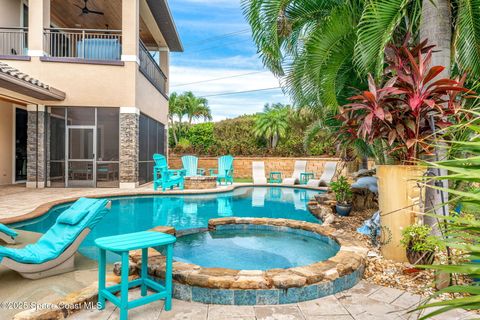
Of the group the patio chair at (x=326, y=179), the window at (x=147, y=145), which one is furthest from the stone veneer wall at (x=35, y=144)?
the patio chair at (x=326, y=179)

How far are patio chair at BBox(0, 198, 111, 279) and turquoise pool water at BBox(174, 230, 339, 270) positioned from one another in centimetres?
130

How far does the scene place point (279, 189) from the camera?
43.2 feet

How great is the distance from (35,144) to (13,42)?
391cm

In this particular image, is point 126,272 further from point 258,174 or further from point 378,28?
point 258,174

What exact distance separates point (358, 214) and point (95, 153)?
28.7 feet

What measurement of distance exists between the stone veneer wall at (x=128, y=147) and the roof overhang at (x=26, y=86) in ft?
6.93

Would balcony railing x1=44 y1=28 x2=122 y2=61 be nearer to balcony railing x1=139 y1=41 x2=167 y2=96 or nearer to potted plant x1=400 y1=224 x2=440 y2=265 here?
balcony railing x1=139 y1=41 x2=167 y2=96

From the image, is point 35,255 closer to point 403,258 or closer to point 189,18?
point 403,258

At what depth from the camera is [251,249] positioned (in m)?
5.05

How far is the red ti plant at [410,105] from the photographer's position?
3.43 metres

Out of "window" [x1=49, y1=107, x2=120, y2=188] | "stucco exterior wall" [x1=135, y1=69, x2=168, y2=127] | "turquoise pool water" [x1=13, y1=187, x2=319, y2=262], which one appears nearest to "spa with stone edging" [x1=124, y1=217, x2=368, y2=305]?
"turquoise pool water" [x1=13, y1=187, x2=319, y2=262]

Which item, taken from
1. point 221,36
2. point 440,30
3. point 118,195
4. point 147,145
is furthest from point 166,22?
point 221,36

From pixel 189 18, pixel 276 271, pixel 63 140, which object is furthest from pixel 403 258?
pixel 189 18

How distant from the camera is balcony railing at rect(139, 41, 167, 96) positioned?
12186mm
